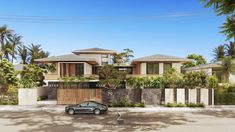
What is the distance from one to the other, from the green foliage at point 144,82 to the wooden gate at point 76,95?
3985 millimetres

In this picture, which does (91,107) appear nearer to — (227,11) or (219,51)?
(227,11)

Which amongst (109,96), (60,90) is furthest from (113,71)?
(60,90)

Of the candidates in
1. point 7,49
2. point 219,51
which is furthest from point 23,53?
point 219,51

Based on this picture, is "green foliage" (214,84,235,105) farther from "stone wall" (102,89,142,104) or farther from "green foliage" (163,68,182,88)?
"stone wall" (102,89,142,104)

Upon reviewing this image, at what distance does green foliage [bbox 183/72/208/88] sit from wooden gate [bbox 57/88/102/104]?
10.5m

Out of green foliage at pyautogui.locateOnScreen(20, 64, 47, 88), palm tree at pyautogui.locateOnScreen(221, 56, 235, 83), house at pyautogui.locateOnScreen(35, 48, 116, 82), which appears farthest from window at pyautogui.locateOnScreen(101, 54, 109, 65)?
palm tree at pyautogui.locateOnScreen(221, 56, 235, 83)

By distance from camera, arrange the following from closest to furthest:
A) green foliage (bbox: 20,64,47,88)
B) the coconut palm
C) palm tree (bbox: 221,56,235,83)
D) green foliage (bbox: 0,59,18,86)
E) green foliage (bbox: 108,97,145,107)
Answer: green foliage (bbox: 108,97,145,107), green foliage (bbox: 20,64,47,88), green foliage (bbox: 0,59,18,86), palm tree (bbox: 221,56,235,83), the coconut palm

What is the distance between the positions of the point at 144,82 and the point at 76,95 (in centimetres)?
836

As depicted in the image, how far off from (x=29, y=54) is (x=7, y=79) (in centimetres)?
2958

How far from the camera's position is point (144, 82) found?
23.4 m

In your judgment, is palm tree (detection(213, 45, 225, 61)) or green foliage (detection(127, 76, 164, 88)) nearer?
green foliage (detection(127, 76, 164, 88))

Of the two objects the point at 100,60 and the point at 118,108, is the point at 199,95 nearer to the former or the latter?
the point at 118,108

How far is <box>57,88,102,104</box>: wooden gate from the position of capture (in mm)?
23141

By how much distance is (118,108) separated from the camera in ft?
69.4
